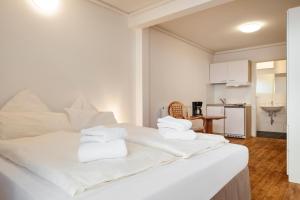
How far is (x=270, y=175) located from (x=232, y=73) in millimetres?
3486

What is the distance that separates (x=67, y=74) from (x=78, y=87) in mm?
229

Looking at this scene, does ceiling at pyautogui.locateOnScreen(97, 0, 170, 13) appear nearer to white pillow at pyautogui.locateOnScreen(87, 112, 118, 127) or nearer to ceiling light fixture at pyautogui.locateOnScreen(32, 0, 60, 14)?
ceiling light fixture at pyautogui.locateOnScreen(32, 0, 60, 14)

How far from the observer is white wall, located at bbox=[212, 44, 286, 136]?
17.6 feet

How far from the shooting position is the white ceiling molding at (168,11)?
2.71m

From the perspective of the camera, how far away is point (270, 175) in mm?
2773

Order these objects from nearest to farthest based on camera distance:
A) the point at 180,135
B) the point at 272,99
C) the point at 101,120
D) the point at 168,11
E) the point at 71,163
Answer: the point at 71,163 < the point at 180,135 < the point at 101,120 < the point at 168,11 < the point at 272,99

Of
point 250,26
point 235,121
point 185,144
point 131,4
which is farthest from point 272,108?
point 185,144

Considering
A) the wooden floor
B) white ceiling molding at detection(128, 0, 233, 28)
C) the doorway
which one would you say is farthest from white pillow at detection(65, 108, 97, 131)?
the doorway

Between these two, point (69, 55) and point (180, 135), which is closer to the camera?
point (180, 135)

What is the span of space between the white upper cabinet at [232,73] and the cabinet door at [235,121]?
765 millimetres

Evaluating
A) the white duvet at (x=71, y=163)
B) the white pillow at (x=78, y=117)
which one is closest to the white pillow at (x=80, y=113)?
the white pillow at (x=78, y=117)

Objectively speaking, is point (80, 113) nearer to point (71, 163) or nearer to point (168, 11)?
point (71, 163)

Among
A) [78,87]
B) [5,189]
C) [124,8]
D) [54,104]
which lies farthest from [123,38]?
[5,189]

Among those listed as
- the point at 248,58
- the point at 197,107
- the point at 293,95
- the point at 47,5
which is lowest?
the point at 197,107
